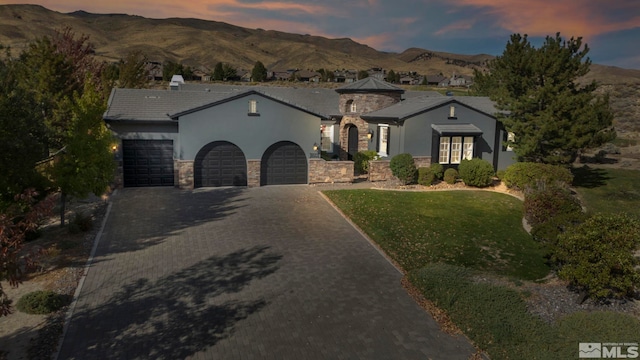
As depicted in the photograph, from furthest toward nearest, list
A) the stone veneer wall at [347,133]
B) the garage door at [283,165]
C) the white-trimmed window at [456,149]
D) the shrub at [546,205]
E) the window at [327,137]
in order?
the window at [327,137] → the stone veneer wall at [347,133] → the white-trimmed window at [456,149] → the garage door at [283,165] → the shrub at [546,205]

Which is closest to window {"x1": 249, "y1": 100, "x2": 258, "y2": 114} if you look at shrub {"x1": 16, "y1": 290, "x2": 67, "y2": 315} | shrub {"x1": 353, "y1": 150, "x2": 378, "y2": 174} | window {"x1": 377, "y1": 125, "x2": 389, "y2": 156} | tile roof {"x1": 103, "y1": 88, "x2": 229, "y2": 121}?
tile roof {"x1": 103, "y1": 88, "x2": 229, "y2": 121}

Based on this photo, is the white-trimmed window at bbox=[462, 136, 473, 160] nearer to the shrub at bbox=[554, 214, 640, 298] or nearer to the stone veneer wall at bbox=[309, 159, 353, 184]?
the stone veneer wall at bbox=[309, 159, 353, 184]

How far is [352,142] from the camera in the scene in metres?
35.4

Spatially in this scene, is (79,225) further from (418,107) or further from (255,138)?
(418,107)

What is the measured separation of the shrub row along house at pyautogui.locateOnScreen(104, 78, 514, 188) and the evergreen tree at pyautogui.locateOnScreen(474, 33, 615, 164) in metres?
2.77

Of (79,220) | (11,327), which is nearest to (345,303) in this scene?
(11,327)

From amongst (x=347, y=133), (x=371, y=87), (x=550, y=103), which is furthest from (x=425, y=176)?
(x=347, y=133)

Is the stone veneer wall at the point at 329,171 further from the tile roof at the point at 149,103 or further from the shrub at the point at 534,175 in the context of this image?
the shrub at the point at 534,175

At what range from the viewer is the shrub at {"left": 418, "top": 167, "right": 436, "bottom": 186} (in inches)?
1045

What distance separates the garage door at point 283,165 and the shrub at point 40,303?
15927 mm

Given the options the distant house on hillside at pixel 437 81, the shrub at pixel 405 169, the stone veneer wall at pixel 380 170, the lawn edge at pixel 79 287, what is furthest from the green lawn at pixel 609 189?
the distant house on hillside at pixel 437 81

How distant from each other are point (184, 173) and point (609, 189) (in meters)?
25.4

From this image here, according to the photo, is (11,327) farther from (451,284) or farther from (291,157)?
(291,157)

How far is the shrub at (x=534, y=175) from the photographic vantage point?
78.4 ft
